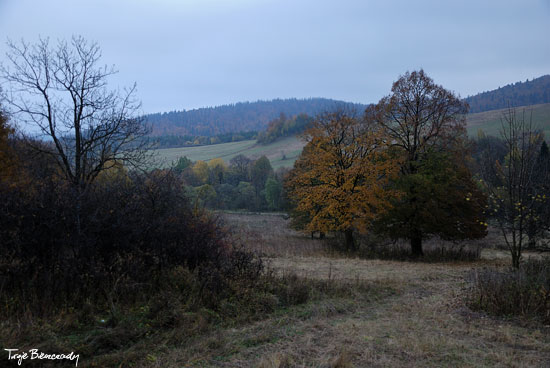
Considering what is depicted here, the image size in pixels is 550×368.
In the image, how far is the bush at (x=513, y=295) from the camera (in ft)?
21.9

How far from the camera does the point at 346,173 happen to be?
1945 centimetres

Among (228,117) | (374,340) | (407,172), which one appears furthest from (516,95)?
(374,340)

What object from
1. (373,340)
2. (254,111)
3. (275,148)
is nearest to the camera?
(373,340)

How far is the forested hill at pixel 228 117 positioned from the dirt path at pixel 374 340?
399ft

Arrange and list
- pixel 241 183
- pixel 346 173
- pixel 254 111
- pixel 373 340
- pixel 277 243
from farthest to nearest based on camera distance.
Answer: pixel 254 111 < pixel 241 183 < pixel 277 243 < pixel 346 173 < pixel 373 340

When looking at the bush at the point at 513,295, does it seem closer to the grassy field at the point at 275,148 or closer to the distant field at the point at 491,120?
the grassy field at the point at 275,148

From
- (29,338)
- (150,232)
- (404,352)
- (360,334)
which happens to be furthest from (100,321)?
(404,352)

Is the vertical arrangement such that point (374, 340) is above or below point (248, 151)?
below

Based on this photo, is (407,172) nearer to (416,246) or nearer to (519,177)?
(416,246)

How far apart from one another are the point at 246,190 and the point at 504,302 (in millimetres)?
64985

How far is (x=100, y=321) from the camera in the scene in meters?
5.61

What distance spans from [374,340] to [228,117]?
172 m

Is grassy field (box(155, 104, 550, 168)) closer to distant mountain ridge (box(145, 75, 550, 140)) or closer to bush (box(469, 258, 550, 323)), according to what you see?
distant mountain ridge (box(145, 75, 550, 140))

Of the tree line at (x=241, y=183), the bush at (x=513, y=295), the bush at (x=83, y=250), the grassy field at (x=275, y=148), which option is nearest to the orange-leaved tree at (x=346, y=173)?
the bush at (x=513, y=295)
